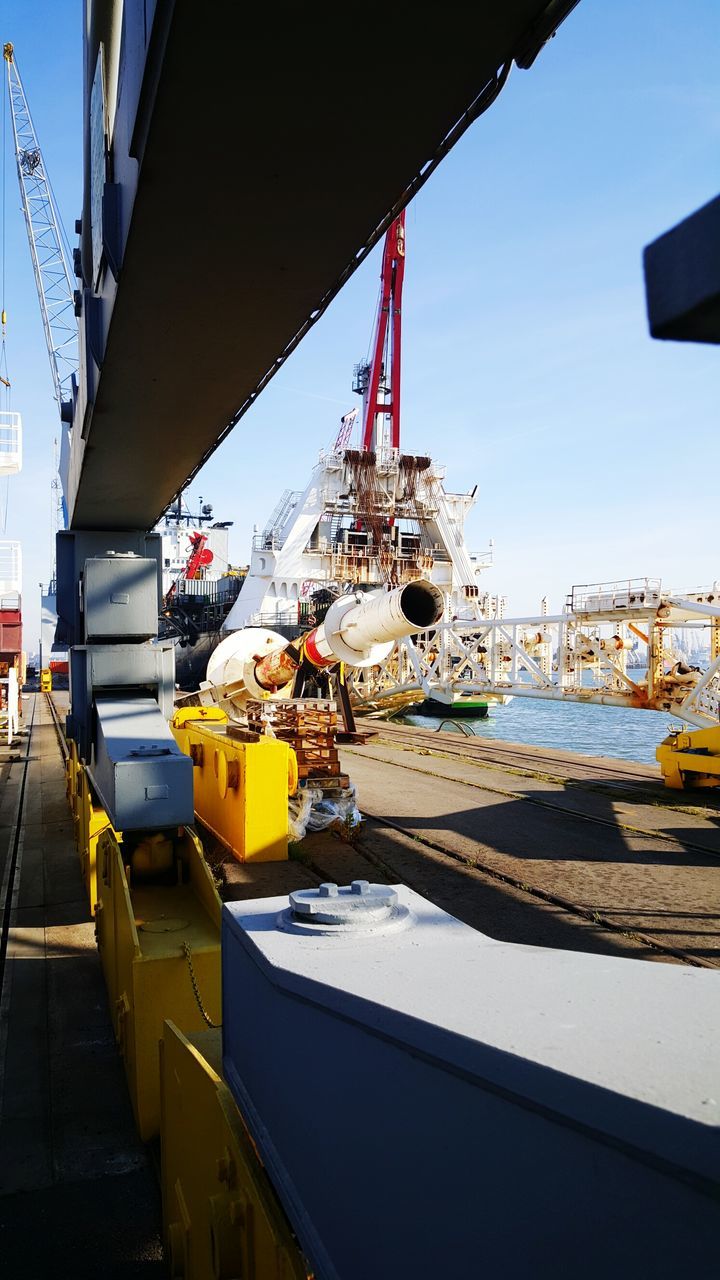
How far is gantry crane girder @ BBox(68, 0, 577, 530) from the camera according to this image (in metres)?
2.43

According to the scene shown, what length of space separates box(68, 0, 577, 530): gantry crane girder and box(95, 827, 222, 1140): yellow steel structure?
342cm

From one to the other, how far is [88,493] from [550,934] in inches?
240

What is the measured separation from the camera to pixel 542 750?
19922mm

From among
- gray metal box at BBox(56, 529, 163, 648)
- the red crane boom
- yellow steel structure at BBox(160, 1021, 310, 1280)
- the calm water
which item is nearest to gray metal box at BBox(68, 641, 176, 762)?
gray metal box at BBox(56, 529, 163, 648)

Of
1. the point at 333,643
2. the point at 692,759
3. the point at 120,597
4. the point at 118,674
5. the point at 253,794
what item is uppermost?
the point at 120,597

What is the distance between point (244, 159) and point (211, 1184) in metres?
3.85

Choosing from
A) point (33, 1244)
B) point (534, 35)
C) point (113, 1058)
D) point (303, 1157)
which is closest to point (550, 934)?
point (113, 1058)

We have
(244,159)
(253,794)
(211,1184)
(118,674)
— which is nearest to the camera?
(211,1184)

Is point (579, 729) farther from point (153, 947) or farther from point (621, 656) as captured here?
point (153, 947)

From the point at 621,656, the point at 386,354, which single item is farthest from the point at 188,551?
the point at 621,656

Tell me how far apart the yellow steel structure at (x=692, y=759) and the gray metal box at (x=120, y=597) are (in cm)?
946

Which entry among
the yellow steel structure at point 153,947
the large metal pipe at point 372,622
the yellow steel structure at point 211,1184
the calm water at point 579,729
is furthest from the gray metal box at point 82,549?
the calm water at point 579,729

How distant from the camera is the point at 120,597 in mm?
7988

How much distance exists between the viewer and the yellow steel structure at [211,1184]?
2160mm
